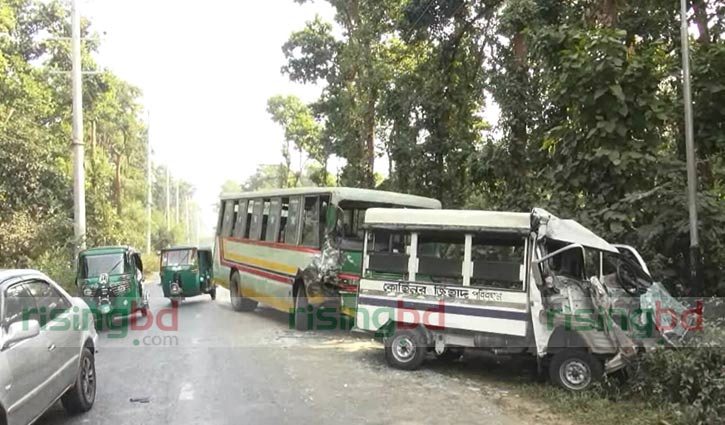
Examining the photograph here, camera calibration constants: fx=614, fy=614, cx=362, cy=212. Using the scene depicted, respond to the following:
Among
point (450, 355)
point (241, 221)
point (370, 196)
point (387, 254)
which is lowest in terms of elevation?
point (450, 355)

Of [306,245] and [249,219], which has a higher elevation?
[249,219]

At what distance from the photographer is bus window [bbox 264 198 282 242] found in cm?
1388

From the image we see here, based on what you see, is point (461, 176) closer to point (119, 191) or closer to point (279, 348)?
point (279, 348)

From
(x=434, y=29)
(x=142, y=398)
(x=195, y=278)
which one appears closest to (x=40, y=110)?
(x=195, y=278)

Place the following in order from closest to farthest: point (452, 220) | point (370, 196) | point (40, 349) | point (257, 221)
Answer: point (40, 349)
point (452, 220)
point (370, 196)
point (257, 221)

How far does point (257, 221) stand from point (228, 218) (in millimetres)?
2369

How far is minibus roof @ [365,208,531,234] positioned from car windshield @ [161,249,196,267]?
1024 centimetres

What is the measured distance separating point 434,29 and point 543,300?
1142 cm

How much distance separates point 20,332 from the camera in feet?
15.4

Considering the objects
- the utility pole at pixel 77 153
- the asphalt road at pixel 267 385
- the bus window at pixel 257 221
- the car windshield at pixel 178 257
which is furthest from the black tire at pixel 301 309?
the utility pole at pixel 77 153

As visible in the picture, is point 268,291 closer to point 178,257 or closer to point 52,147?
point 178,257

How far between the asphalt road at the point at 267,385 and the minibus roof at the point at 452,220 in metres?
2.05

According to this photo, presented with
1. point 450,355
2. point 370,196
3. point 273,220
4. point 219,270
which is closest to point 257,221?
point 273,220

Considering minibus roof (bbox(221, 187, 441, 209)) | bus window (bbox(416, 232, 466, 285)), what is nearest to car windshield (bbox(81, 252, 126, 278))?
minibus roof (bbox(221, 187, 441, 209))
